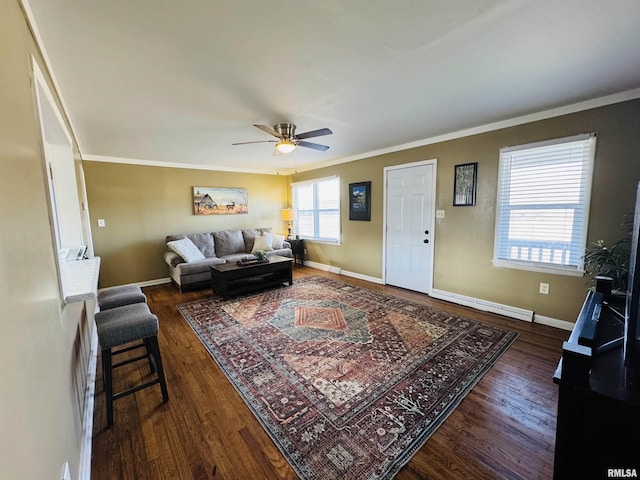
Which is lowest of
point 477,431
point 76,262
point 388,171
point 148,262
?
point 477,431

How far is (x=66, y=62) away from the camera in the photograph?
175cm

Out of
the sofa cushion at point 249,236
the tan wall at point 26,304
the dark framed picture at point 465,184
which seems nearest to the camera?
the tan wall at point 26,304

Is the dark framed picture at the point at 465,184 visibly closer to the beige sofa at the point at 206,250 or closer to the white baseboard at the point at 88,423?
the beige sofa at the point at 206,250

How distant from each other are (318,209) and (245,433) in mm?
4715

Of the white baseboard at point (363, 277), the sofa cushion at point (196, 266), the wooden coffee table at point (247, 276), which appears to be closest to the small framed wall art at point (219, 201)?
the sofa cushion at point (196, 266)

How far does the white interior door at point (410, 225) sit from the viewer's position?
3953mm

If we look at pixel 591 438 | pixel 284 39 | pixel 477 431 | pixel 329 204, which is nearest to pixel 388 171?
pixel 329 204

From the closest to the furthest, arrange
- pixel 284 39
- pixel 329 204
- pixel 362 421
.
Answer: pixel 284 39 → pixel 362 421 → pixel 329 204

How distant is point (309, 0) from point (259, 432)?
2.44 meters

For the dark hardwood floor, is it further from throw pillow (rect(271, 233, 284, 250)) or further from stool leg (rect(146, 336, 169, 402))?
throw pillow (rect(271, 233, 284, 250))

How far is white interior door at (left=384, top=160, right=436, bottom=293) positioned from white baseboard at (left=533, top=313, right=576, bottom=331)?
1.29 metres

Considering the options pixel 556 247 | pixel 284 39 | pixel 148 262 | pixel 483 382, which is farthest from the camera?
pixel 148 262

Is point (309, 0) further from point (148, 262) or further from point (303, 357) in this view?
point (148, 262)

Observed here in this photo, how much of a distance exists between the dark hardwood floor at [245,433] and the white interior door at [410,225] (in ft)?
6.12
